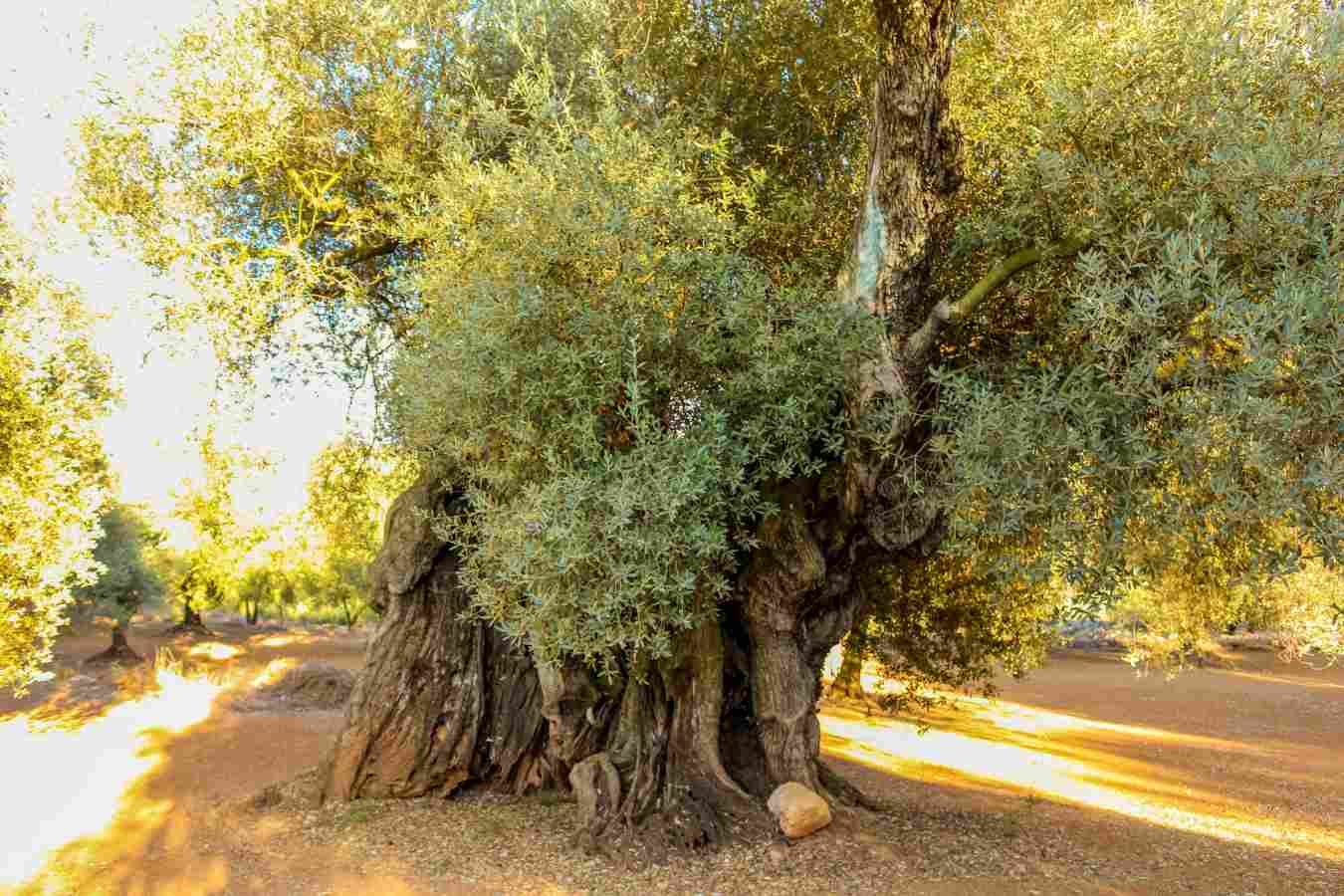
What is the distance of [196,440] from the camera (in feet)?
34.5

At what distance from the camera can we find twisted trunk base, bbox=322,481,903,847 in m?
8.12

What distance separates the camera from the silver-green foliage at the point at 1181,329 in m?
5.50

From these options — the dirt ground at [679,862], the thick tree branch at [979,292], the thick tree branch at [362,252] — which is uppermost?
the thick tree branch at [362,252]

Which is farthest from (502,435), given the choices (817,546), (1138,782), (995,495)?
(1138,782)

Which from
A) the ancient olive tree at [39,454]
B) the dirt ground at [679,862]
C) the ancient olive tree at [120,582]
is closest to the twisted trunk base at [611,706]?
the dirt ground at [679,862]

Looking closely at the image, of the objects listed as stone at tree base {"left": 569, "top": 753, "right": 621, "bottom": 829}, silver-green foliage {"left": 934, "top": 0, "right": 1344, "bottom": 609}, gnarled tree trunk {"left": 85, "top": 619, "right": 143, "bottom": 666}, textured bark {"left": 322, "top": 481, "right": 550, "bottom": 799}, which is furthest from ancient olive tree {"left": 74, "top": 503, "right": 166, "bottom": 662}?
silver-green foliage {"left": 934, "top": 0, "right": 1344, "bottom": 609}

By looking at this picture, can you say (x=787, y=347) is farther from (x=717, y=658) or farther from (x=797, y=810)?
(x=797, y=810)

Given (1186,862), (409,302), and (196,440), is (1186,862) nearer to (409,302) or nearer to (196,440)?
(409,302)

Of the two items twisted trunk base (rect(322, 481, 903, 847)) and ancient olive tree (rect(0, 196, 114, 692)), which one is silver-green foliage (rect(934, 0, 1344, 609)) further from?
ancient olive tree (rect(0, 196, 114, 692))

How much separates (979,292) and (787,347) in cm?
182

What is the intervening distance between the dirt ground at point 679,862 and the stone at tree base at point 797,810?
130 mm

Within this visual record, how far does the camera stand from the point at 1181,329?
613cm

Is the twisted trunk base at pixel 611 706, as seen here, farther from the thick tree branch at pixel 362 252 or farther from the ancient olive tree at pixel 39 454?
the thick tree branch at pixel 362 252

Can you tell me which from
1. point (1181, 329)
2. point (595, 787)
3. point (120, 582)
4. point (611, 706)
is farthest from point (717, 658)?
point (120, 582)
